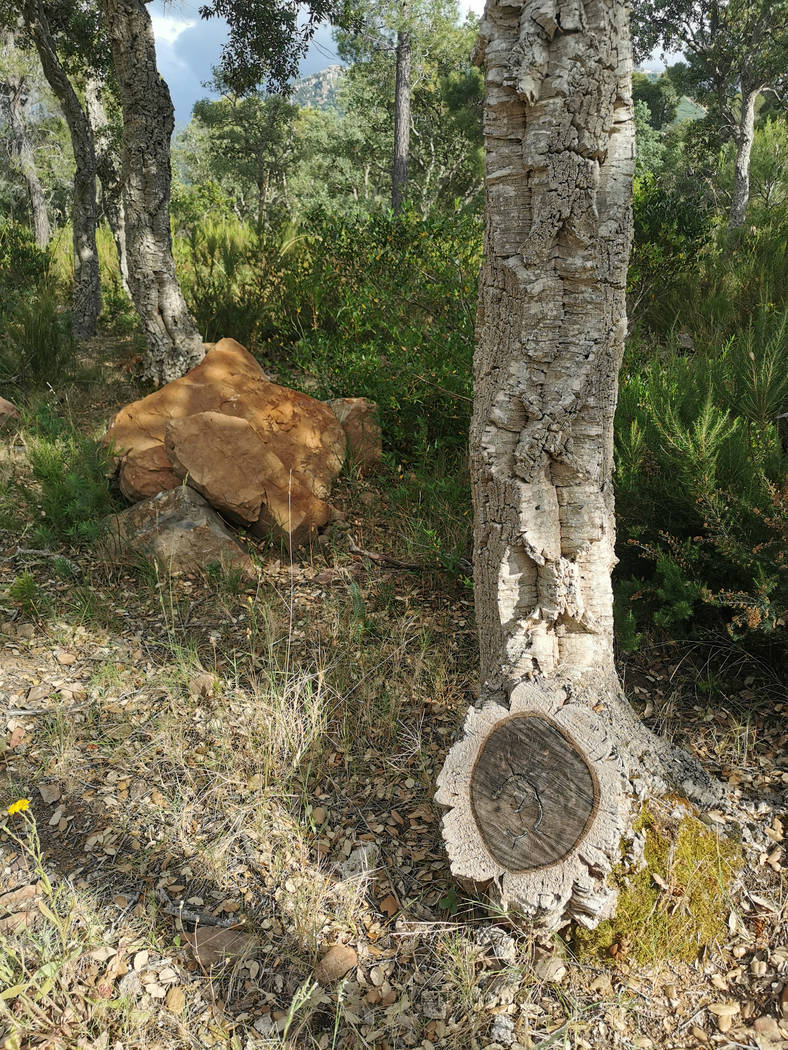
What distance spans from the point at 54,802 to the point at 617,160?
8.55 ft

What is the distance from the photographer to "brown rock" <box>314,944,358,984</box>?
170 centimetres

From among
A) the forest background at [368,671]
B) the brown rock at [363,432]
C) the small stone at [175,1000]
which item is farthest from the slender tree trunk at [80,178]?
the small stone at [175,1000]

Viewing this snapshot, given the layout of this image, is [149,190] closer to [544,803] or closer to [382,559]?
[382,559]

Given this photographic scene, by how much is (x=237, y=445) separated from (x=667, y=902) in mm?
2801

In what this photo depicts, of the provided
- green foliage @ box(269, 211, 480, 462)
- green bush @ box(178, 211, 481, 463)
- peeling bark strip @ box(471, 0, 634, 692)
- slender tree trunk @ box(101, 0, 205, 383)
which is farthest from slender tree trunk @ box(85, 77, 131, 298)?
peeling bark strip @ box(471, 0, 634, 692)

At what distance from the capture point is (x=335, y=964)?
5.66ft

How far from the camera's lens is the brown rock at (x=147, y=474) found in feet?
12.0

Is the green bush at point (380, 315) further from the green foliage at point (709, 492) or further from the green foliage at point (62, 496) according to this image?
the green foliage at point (62, 496)

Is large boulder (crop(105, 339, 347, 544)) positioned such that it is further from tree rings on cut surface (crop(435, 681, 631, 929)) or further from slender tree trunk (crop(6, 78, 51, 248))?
slender tree trunk (crop(6, 78, 51, 248))

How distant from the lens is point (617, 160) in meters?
1.70

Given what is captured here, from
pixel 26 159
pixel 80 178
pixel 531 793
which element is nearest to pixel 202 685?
pixel 531 793

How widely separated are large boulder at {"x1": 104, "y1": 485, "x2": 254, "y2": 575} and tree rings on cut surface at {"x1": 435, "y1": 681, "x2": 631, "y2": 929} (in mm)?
1843

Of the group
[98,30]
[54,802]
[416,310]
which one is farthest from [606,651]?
[98,30]

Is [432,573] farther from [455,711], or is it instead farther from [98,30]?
[98,30]
